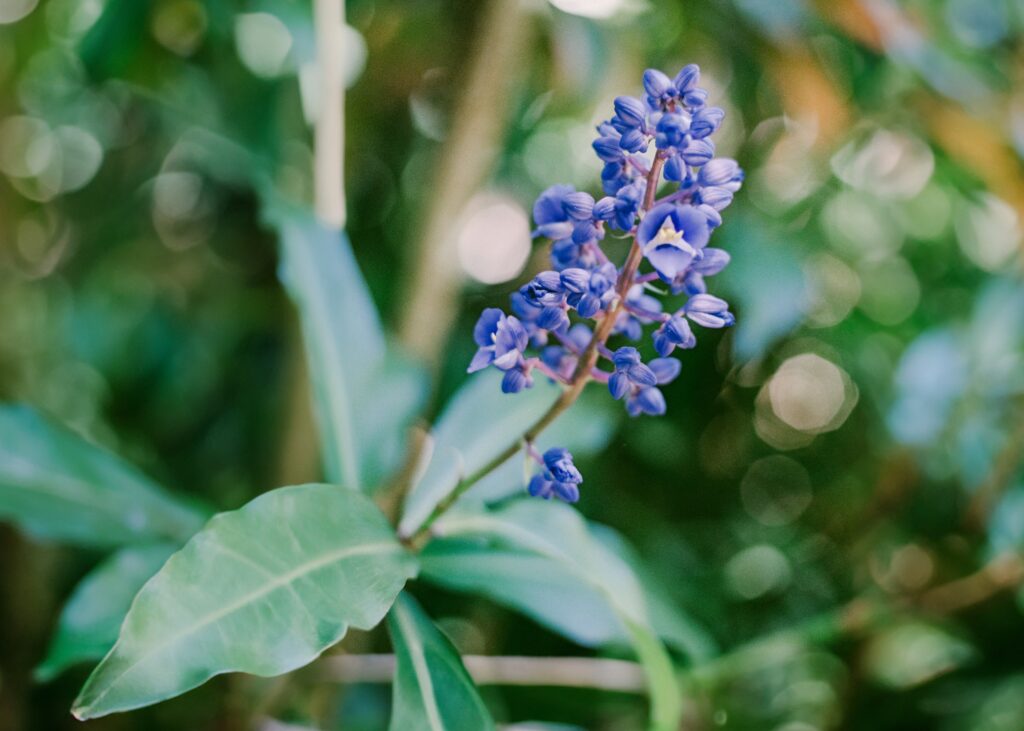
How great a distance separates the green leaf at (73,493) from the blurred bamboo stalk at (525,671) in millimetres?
256

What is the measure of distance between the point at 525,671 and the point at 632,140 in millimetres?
701

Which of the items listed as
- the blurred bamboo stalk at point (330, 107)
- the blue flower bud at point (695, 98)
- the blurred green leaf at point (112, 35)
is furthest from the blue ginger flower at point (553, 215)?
the blurred green leaf at point (112, 35)

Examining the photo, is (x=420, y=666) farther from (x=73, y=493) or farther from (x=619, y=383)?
(x=73, y=493)

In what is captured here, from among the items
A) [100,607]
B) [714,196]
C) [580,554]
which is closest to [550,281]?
[714,196]

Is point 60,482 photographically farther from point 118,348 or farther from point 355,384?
point 118,348

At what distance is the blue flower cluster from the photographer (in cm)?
57

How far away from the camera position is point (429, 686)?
0.65 meters

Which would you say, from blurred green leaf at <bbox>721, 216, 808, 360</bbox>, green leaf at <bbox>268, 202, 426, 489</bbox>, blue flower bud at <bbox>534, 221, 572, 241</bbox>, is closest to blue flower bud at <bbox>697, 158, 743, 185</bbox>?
blue flower bud at <bbox>534, 221, 572, 241</bbox>

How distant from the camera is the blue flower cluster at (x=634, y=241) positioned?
568 mm

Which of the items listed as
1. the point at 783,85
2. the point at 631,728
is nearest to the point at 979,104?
the point at 783,85

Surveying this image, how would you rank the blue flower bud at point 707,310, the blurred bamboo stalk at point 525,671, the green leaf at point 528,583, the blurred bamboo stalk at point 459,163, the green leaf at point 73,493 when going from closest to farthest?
the blue flower bud at point 707,310 < the green leaf at point 528,583 < the green leaf at point 73,493 < the blurred bamboo stalk at point 525,671 < the blurred bamboo stalk at point 459,163

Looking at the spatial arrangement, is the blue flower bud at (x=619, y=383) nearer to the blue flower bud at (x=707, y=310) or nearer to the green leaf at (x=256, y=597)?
the blue flower bud at (x=707, y=310)

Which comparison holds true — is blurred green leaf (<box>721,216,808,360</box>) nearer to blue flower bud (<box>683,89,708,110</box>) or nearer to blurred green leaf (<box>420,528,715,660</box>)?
blurred green leaf (<box>420,528,715,660</box>)

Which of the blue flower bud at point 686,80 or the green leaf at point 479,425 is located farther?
the green leaf at point 479,425
